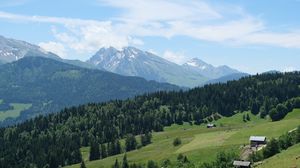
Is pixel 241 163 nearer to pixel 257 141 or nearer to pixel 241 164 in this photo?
pixel 241 164

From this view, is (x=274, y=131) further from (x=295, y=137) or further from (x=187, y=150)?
(x=295, y=137)

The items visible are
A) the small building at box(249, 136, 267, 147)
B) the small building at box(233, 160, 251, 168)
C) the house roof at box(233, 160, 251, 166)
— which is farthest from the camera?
the small building at box(249, 136, 267, 147)

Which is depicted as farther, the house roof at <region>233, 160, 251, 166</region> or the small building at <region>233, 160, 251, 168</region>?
the house roof at <region>233, 160, 251, 166</region>

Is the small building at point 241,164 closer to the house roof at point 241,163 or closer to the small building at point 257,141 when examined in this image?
the house roof at point 241,163

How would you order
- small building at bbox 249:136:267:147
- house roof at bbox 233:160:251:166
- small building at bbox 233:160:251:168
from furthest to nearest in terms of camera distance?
small building at bbox 249:136:267:147 → house roof at bbox 233:160:251:166 → small building at bbox 233:160:251:168

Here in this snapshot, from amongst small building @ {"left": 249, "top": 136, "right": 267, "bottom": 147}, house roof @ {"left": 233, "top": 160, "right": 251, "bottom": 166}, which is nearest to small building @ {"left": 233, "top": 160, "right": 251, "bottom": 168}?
house roof @ {"left": 233, "top": 160, "right": 251, "bottom": 166}

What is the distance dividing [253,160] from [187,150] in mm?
59991

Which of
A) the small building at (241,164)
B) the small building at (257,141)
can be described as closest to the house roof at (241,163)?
the small building at (241,164)

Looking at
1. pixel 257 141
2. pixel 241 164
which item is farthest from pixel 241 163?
pixel 257 141

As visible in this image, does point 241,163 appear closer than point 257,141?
Yes

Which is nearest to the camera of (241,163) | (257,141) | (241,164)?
(241,164)

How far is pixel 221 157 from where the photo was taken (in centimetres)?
13812

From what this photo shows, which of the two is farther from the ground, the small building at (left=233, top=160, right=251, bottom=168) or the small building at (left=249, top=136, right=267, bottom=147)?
the small building at (left=249, top=136, right=267, bottom=147)

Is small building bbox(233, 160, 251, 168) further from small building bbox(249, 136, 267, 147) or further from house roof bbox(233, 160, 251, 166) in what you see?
small building bbox(249, 136, 267, 147)
